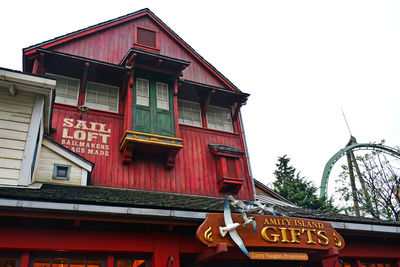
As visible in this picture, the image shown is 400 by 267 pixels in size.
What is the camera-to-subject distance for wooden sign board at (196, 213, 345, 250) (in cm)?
642

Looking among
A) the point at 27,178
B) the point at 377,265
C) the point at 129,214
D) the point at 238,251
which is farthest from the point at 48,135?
the point at 377,265

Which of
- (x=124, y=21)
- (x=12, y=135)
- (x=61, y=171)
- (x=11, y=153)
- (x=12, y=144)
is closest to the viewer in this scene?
(x=11, y=153)

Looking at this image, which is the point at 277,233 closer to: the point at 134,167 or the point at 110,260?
the point at 110,260

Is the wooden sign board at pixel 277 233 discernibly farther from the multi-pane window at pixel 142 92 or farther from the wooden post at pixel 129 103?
the multi-pane window at pixel 142 92

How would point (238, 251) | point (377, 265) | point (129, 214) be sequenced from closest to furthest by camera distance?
1. point (129, 214)
2. point (238, 251)
3. point (377, 265)

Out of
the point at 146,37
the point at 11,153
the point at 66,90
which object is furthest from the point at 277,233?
the point at 146,37

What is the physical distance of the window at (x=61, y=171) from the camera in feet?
32.4

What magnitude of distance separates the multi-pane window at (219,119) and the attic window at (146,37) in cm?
399

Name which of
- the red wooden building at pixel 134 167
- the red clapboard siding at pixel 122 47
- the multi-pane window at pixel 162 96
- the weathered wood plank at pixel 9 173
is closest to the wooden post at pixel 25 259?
the red wooden building at pixel 134 167

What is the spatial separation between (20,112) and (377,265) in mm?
11019

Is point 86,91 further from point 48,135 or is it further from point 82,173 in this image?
point 82,173

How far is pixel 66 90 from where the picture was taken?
12266mm

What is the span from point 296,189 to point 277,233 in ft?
80.1

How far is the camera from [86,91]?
12547 millimetres
